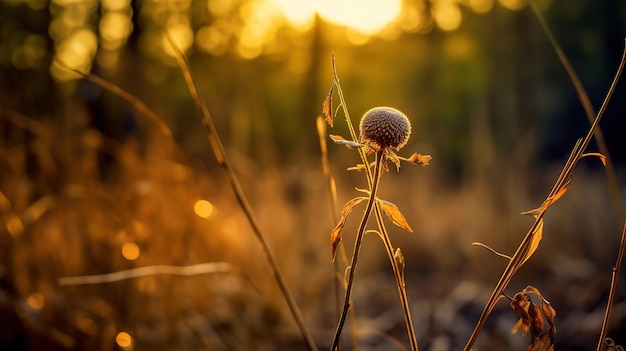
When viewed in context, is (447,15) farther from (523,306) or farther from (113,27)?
(523,306)

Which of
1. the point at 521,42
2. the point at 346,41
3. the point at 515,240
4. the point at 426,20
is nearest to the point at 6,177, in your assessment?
the point at 515,240

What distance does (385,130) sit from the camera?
54 cm

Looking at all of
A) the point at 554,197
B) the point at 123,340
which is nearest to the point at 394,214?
the point at 554,197

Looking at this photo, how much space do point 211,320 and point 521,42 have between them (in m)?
3.80

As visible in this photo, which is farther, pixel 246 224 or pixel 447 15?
pixel 447 15

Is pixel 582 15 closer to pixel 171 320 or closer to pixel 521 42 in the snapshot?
pixel 521 42

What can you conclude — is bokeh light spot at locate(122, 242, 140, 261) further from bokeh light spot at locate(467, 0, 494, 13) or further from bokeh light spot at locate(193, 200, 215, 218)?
→ bokeh light spot at locate(467, 0, 494, 13)

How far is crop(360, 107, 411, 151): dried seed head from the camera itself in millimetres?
545

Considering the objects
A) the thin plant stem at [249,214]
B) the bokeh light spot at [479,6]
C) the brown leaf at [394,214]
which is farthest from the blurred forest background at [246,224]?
the bokeh light spot at [479,6]

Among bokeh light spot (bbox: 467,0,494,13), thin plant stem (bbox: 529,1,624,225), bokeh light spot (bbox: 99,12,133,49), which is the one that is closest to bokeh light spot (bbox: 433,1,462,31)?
bokeh light spot (bbox: 467,0,494,13)

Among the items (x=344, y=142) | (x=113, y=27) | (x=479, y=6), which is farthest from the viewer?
(x=113, y=27)

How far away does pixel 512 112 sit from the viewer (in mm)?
4934

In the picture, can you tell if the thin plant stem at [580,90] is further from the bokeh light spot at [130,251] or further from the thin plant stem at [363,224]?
the bokeh light spot at [130,251]

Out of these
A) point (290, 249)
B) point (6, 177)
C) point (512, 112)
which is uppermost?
point (512, 112)
